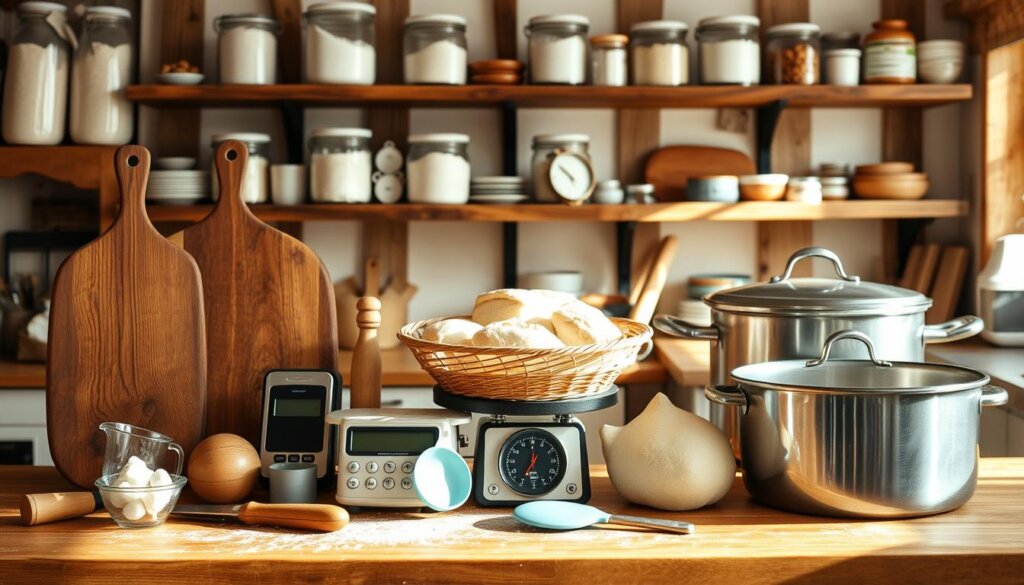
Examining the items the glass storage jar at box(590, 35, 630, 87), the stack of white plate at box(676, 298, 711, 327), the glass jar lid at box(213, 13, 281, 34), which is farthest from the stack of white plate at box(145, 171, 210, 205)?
the stack of white plate at box(676, 298, 711, 327)

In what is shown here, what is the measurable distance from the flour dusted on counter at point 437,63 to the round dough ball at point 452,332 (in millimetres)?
1888

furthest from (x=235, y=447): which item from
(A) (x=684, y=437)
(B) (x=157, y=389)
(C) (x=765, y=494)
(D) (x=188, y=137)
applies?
(D) (x=188, y=137)

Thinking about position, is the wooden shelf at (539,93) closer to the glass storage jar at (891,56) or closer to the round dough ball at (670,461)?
the glass storage jar at (891,56)

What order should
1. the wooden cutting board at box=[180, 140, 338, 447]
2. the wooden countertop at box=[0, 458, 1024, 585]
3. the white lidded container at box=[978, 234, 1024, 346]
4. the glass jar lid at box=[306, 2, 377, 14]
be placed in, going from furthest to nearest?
the glass jar lid at box=[306, 2, 377, 14]
the white lidded container at box=[978, 234, 1024, 346]
the wooden cutting board at box=[180, 140, 338, 447]
the wooden countertop at box=[0, 458, 1024, 585]

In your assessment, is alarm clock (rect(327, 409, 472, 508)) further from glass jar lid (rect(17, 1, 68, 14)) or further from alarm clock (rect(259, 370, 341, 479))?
glass jar lid (rect(17, 1, 68, 14))

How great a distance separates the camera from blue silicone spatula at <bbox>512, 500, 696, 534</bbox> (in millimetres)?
1299

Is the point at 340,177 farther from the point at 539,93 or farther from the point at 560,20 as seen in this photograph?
the point at 560,20

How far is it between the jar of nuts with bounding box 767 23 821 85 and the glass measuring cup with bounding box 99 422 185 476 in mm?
2420

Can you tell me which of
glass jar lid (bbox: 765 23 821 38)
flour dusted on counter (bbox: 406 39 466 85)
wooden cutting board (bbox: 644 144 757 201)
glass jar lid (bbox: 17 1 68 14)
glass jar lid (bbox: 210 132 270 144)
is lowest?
wooden cutting board (bbox: 644 144 757 201)

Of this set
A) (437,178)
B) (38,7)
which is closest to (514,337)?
(437,178)

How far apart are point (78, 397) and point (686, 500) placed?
83cm

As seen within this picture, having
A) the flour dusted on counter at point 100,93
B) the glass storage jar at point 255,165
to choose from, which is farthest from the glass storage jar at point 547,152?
the flour dusted on counter at point 100,93

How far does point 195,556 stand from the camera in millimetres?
1212

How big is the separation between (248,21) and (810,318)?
2.21m
